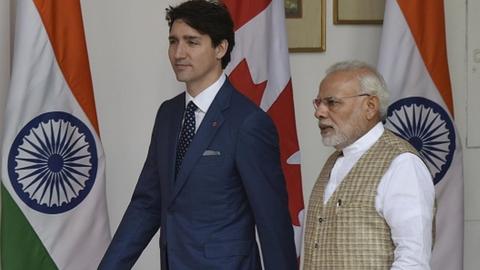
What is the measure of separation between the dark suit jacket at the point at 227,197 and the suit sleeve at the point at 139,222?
129 millimetres

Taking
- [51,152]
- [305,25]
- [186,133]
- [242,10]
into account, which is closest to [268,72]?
[242,10]

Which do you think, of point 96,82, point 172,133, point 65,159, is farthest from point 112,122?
point 172,133

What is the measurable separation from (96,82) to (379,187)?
2.21m

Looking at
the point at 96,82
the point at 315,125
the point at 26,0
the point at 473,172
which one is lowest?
the point at 473,172

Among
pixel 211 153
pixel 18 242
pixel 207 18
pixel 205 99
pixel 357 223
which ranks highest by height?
pixel 207 18

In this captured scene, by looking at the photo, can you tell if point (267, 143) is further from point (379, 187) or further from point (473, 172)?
point (473, 172)

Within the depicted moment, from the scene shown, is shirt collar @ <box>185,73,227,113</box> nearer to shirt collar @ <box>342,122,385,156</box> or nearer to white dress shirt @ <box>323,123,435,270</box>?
shirt collar @ <box>342,122,385,156</box>

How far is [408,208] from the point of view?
2086 mm

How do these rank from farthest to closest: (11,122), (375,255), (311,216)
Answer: (11,122)
(311,216)
(375,255)

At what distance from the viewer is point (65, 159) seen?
3484 millimetres

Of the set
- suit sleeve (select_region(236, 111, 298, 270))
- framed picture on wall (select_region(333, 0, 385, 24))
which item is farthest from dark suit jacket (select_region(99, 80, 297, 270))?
framed picture on wall (select_region(333, 0, 385, 24))

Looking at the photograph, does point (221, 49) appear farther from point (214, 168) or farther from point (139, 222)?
point (139, 222)

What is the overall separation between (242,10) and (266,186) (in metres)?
1.48

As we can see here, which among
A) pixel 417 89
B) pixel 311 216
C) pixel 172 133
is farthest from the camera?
pixel 417 89
